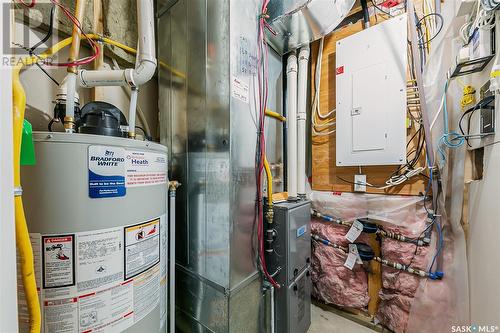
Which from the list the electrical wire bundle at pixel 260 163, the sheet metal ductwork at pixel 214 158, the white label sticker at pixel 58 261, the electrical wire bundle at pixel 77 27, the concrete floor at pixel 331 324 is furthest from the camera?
the concrete floor at pixel 331 324

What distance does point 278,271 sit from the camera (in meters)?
1.23

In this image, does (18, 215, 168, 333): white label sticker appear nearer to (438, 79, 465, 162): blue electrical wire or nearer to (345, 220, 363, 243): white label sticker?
(345, 220, 363, 243): white label sticker

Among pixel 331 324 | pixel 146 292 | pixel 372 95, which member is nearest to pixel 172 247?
pixel 146 292

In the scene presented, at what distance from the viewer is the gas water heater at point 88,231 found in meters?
0.57

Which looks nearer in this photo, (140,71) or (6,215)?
(6,215)

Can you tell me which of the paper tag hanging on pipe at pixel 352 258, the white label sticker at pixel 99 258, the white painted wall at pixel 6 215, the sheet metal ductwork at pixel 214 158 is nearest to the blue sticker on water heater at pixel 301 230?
the sheet metal ductwork at pixel 214 158

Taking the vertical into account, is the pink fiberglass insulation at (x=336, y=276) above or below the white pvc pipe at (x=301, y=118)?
below

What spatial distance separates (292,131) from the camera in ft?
5.21

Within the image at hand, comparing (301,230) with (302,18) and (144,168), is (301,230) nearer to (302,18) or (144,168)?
(144,168)

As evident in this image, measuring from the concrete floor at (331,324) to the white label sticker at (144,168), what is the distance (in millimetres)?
1666

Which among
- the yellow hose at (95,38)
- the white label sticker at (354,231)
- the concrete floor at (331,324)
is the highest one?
the yellow hose at (95,38)

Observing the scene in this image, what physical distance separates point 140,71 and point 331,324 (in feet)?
7.08

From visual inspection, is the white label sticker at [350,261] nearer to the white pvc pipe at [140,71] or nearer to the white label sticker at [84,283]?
the white label sticker at [84,283]

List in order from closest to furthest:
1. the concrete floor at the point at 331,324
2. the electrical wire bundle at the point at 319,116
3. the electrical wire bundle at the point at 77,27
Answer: the electrical wire bundle at the point at 77,27
the concrete floor at the point at 331,324
the electrical wire bundle at the point at 319,116
